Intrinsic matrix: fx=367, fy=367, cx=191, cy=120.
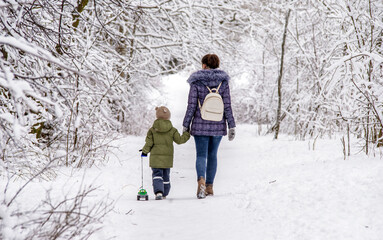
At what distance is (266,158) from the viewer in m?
6.88

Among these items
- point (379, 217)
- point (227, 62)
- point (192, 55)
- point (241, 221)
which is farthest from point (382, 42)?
point (227, 62)

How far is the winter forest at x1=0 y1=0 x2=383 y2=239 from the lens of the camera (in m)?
2.30

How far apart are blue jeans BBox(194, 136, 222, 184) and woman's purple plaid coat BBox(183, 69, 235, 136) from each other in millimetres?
107

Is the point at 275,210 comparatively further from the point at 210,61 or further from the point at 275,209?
the point at 210,61

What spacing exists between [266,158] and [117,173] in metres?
2.87

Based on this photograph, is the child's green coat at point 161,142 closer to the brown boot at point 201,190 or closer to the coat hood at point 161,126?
the coat hood at point 161,126

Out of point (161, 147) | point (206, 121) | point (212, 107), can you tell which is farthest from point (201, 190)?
point (212, 107)

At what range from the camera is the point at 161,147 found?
15.3 ft

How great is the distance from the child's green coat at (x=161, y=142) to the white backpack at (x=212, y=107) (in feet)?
1.22

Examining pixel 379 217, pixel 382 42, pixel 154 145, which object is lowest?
pixel 379 217

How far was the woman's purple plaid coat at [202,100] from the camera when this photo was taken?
462 centimetres

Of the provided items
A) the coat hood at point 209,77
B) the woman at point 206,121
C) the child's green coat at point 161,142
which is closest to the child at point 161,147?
the child's green coat at point 161,142

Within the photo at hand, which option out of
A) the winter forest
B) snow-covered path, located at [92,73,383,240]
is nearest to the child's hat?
the winter forest

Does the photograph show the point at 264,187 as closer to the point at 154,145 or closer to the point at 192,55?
the point at 154,145
